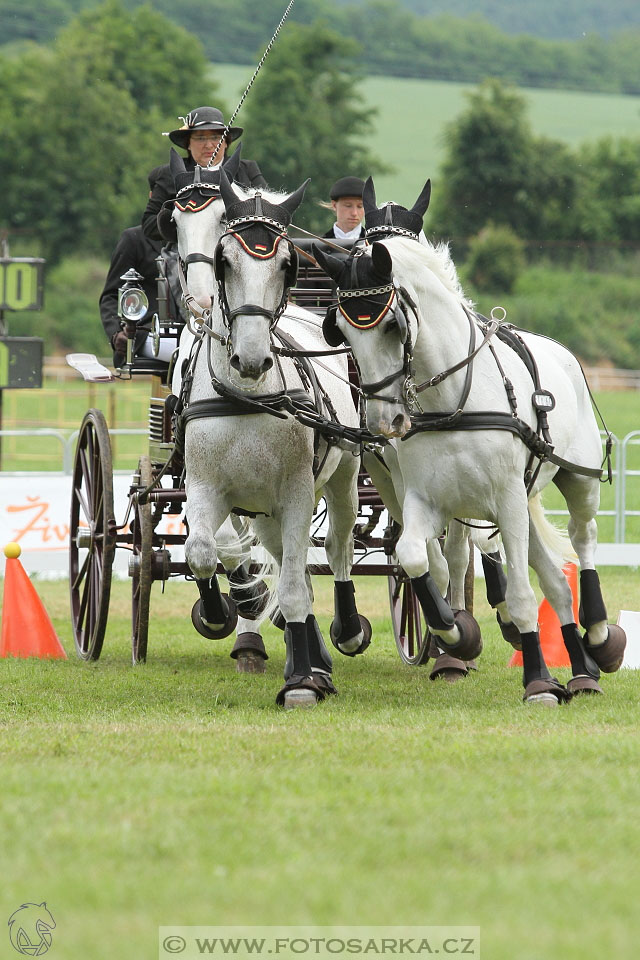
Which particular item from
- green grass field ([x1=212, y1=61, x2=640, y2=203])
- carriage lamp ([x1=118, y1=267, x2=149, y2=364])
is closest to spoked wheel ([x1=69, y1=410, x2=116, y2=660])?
carriage lamp ([x1=118, y1=267, x2=149, y2=364])

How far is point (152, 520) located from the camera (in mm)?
7352

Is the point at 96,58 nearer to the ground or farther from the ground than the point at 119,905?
farther from the ground

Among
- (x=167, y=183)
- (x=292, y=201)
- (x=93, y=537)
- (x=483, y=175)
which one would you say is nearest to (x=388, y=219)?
(x=292, y=201)

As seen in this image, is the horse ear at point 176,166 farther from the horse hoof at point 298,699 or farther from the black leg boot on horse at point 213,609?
the horse hoof at point 298,699

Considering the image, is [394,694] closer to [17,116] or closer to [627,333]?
[627,333]

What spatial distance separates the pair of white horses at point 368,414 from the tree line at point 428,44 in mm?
76515

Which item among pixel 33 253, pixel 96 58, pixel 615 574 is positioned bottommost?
pixel 615 574

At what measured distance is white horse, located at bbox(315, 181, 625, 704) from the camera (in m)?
5.34

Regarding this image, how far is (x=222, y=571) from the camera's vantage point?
7211mm

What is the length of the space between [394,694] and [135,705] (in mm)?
1311

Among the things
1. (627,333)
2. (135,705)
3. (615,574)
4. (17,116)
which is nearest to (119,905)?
(135,705)

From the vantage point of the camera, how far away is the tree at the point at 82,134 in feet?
174

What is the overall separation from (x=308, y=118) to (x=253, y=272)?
5179 centimetres

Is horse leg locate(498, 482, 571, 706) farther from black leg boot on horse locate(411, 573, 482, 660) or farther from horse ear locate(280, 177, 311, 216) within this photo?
horse ear locate(280, 177, 311, 216)
